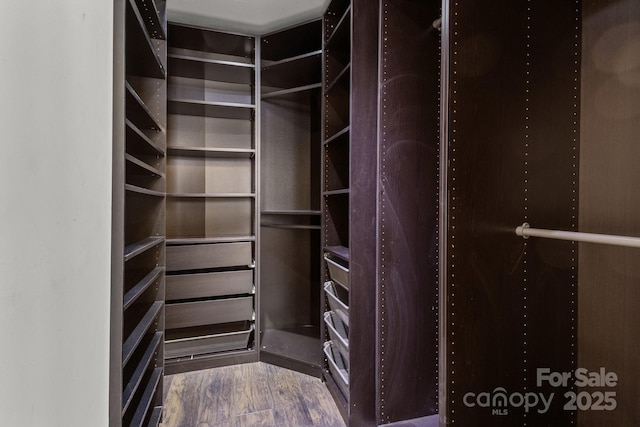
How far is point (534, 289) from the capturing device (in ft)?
3.93

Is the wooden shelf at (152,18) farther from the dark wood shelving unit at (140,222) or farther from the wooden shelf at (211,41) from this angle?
the wooden shelf at (211,41)

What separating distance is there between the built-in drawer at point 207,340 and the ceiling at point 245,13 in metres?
2.25

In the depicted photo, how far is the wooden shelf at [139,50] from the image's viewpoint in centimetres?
133

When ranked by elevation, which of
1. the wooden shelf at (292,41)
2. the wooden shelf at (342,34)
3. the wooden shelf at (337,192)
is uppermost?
the wooden shelf at (292,41)

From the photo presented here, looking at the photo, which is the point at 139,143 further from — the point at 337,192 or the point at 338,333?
the point at 338,333

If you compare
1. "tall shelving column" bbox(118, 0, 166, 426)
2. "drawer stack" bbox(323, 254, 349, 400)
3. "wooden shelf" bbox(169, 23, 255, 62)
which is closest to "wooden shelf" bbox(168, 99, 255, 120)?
"wooden shelf" bbox(169, 23, 255, 62)

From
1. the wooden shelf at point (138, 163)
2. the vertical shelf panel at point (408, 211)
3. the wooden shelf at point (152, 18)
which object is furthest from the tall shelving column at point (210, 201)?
the vertical shelf panel at point (408, 211)

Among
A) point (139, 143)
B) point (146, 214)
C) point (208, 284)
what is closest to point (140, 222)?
point (146, 214)

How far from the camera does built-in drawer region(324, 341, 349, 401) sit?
6.38ft

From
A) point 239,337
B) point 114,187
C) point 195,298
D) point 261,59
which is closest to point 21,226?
point 114,187

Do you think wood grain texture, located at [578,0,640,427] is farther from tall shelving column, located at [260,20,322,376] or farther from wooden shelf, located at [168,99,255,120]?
wooden shelf, located at [168,99,255,120]

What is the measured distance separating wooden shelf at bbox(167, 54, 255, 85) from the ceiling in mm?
296

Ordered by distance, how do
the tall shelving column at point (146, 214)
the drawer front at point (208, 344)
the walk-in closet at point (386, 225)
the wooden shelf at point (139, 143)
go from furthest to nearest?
the drawer front at point (208, 344) → the tall shelving column at point (146, 214) → the wooden shelf at point (139, 143) → the walk-in closet at point (386, 225)

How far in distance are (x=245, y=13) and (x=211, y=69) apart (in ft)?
1.61
